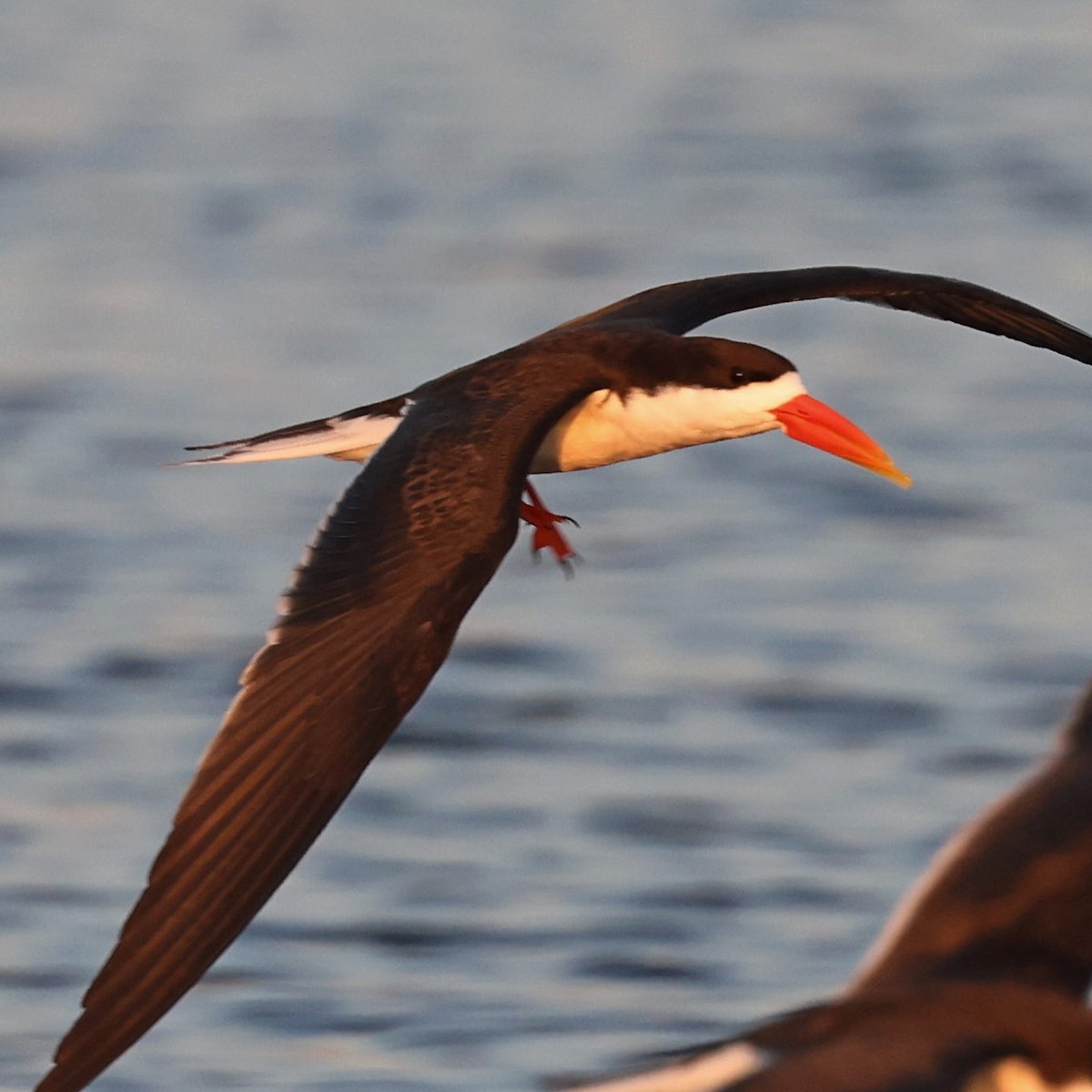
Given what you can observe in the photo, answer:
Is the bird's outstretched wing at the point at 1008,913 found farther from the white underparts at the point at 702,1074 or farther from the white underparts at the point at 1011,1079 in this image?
the white underparts at the point at 702,1074

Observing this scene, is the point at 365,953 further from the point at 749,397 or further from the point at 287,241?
the point at 287,241

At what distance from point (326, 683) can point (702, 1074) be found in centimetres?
190

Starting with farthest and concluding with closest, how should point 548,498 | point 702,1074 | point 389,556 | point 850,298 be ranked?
point 548,498, point 850,298, point 389,556, point 702,1074

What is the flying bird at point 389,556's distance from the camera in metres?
5.41

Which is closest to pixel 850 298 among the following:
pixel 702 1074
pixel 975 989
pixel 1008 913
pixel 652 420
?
pixel 652 420

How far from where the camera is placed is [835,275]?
26.1 feet

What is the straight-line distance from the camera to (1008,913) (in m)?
4.95

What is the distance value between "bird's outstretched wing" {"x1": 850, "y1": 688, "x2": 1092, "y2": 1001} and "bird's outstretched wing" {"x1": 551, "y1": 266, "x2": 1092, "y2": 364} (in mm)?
2950

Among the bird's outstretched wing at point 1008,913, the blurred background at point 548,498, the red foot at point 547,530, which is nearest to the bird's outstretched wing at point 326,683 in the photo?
the red foot at point 547,530

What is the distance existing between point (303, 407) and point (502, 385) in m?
6.27

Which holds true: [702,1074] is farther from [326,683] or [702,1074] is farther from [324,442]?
[324,442]

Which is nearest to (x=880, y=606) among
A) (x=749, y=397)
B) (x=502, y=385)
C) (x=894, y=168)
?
(x=749, y=397)

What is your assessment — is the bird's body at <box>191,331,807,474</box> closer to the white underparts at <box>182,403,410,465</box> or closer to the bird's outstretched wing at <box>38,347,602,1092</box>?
the white underparts at <box>182,403,410,465</box>

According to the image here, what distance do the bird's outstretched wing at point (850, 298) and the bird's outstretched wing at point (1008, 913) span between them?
9.68 feet
